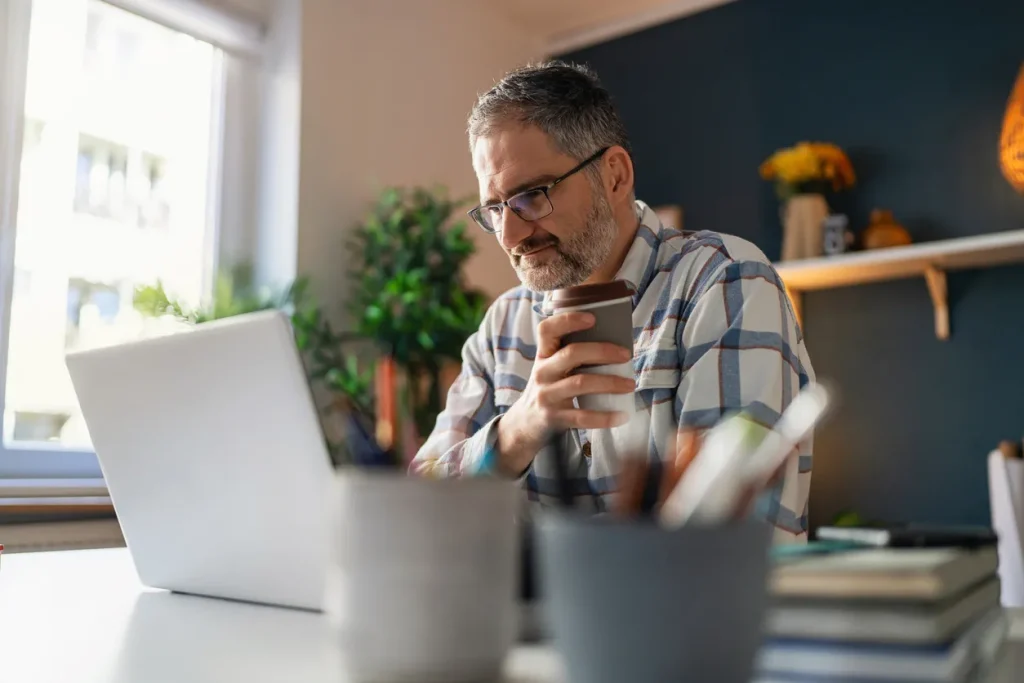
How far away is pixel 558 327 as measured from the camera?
83cm

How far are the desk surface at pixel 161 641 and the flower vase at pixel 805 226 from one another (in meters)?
2.17

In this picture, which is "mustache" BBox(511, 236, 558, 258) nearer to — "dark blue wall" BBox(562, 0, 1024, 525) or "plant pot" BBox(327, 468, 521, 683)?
"plant pot" BBox(327, 468, 521, 683)

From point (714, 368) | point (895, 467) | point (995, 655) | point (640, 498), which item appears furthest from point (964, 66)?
point (640, 498)

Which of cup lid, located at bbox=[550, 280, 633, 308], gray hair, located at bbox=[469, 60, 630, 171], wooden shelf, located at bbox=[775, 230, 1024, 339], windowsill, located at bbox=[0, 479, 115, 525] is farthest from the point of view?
wooden shelf, located at bbox=[775, 230, 1024, 339]

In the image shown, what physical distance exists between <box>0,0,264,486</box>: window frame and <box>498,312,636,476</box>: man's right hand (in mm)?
1759

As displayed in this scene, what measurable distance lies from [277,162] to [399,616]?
2.63 m

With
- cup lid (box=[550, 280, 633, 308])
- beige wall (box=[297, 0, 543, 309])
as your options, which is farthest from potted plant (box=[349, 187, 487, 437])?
cup lid (box=[550, 280, 633, 308])

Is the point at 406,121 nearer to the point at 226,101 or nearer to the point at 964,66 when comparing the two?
the point at 226,101

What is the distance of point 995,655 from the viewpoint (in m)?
0.56

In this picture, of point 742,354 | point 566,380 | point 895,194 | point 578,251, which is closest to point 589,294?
point 566,380

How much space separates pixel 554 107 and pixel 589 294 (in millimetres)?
922

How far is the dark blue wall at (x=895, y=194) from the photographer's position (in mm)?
2635

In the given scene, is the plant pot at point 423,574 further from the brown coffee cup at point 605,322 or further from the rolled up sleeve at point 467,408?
Result: the rolled up sleeve at point 467,408

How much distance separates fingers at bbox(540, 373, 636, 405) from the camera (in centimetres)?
86
